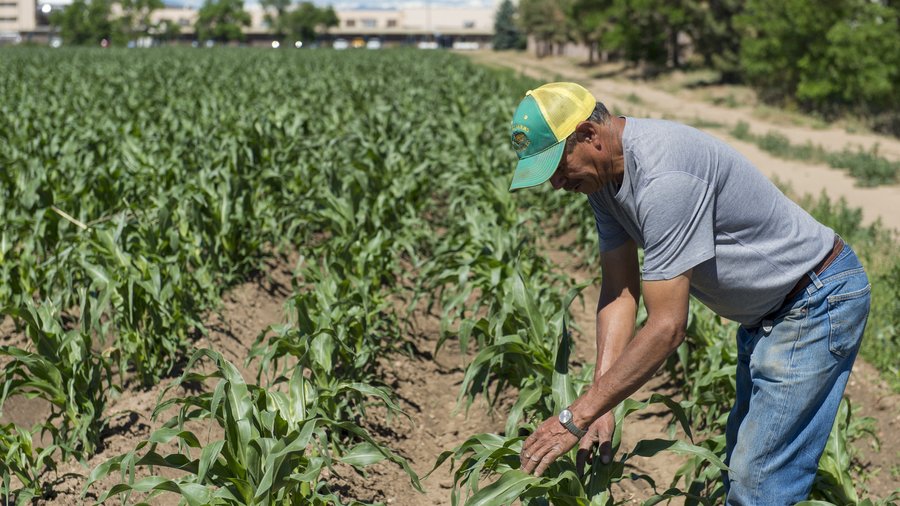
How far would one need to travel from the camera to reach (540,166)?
2.61 meters

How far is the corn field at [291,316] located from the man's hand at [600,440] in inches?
1.9

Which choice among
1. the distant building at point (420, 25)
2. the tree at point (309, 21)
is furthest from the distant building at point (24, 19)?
the distant building at point (420, 25)

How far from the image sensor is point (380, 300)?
5.54 metres

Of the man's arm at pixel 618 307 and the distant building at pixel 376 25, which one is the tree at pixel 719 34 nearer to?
the man's arm at pixel 618 307

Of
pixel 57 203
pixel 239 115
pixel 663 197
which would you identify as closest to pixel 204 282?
pixel 57 203

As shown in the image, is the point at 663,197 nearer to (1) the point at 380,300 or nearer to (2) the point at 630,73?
(1) the point at 380,300

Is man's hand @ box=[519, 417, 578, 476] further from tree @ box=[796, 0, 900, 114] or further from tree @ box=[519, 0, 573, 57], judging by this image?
tree @ box=[519, 0, 573, 57]

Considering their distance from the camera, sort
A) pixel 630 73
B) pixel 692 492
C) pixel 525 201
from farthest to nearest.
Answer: pixel 630 73
pixel 525 201
pixel 692 492

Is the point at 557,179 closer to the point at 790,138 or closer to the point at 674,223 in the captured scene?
the point at 674,223

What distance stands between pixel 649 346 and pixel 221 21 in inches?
4988

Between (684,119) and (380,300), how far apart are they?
750 inches

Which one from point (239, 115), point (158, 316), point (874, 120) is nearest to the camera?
point (158, 316)

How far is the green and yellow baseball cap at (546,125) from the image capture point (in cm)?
259

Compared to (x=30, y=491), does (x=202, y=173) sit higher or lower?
higher
